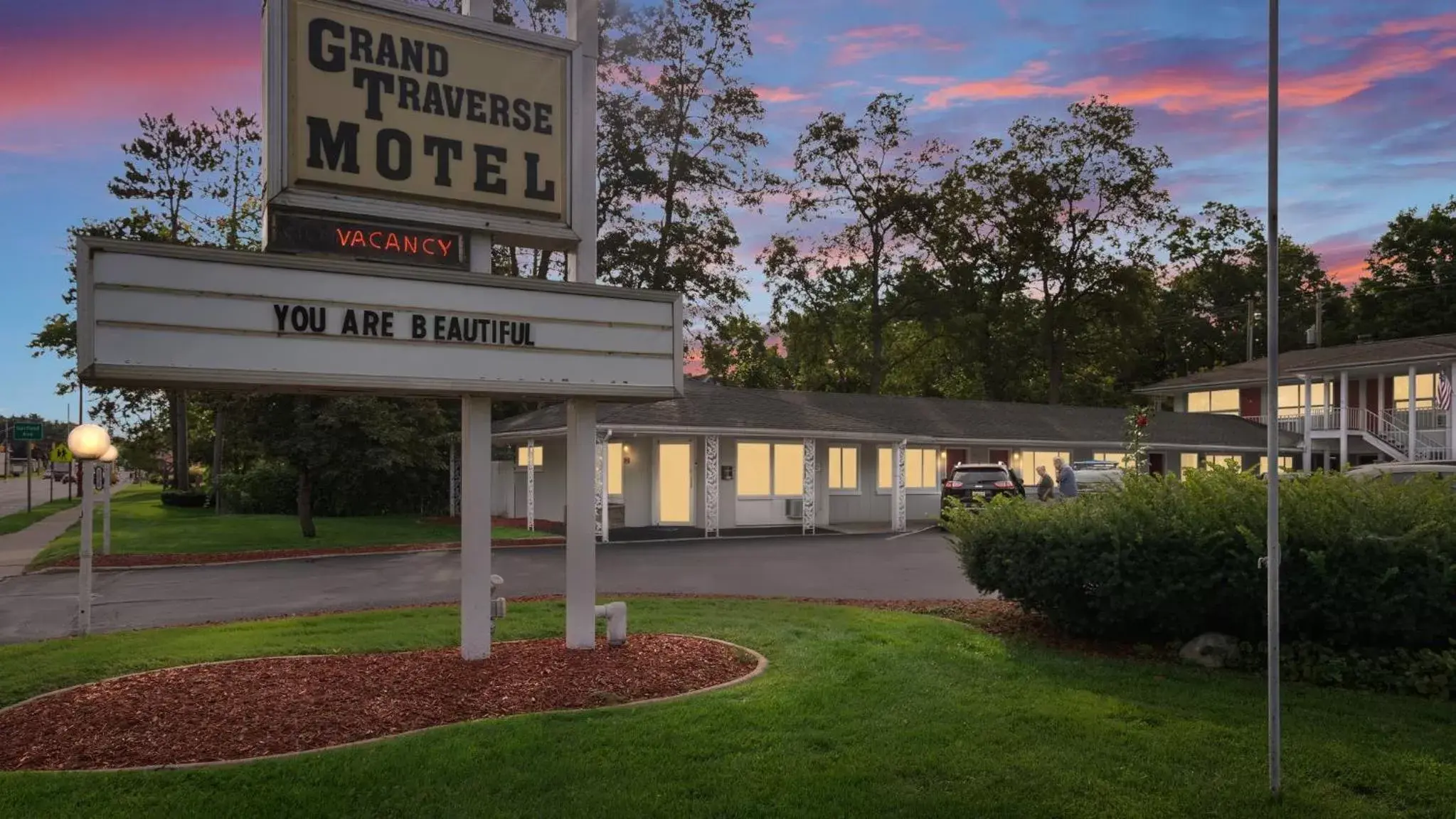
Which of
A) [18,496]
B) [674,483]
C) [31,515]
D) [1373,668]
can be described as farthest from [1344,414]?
[18,496]

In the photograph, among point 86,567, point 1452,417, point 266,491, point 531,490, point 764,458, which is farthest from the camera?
point 266,491

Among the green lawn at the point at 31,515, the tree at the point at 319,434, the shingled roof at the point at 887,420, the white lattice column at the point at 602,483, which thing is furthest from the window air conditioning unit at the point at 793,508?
the green lawn at the point at 31,515

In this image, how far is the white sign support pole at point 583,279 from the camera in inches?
308

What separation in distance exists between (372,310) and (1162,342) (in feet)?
201

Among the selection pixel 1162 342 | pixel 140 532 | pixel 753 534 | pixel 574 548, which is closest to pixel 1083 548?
pixel 574 548

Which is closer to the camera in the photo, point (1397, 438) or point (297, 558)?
point (297, 558)

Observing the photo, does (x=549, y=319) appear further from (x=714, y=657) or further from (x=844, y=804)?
(x=844, y=804)

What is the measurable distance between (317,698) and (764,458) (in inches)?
769

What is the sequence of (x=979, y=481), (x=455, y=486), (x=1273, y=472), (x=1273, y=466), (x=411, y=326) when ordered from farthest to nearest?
(x=455, y=486)
(x=979, y=481)
(x=411, y=326)
(x=1273, y=466)
(x=1273, y=472)

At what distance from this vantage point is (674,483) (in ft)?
81.7

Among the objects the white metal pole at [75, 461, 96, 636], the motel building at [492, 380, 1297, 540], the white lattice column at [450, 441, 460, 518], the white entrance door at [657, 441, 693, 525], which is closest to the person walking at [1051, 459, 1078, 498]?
the motel building at [492, 380, 1297, 540]

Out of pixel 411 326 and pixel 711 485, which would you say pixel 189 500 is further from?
pixel 411 326

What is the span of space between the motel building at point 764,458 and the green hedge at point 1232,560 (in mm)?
13607

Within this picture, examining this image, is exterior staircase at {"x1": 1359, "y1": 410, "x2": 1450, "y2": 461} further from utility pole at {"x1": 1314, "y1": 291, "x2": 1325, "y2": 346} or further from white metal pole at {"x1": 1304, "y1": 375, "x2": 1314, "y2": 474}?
utility pole at {"x1": 1314, "y1": 291, "x2": 1325, "y2": 346}
